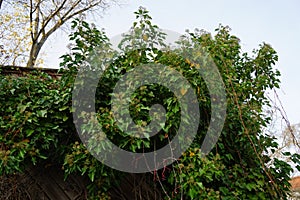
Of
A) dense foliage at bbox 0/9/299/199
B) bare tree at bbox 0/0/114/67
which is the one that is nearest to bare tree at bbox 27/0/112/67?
bare tree at bbox 0/0/114/67

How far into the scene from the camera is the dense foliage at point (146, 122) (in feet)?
6.97

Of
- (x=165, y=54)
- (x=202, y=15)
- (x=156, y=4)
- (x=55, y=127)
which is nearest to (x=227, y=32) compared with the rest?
(x=165, y=54)

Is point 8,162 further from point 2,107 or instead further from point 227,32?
point 227,32

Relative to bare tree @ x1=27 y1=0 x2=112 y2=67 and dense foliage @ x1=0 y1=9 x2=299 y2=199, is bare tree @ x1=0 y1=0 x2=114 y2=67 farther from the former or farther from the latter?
dense foliage @ x1=0 y1=9 x2=299 y2=199

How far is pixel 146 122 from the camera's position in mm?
2119

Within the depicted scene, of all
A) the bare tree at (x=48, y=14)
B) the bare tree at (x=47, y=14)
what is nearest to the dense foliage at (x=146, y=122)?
the bare tree at (x=47, y=14)

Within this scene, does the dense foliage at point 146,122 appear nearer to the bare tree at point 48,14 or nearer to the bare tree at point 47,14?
the bare tree at point 47,14

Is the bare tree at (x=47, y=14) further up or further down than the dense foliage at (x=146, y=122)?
further up

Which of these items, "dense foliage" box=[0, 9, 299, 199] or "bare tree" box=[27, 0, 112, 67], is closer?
"dense foliage" box=[0, 9, 299, 199]

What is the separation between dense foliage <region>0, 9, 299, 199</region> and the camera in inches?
83.7

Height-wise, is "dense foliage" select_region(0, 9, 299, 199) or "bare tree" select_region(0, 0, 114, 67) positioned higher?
"bare tree" select_region(0, 0, 114, 67)

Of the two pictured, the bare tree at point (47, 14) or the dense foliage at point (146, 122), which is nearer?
the dense foliage at point (146, 122)

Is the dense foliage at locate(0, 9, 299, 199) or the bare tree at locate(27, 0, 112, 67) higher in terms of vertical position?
the bare tree at locate(27, 0, 112, 67)

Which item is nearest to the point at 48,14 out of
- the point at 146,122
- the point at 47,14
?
the point at 47,14
